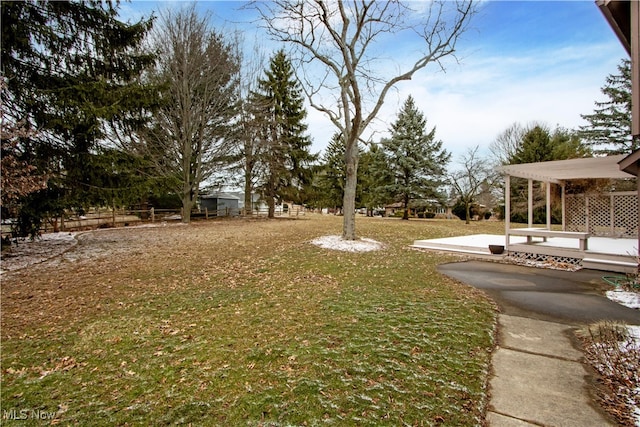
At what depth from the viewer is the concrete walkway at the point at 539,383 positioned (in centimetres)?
226

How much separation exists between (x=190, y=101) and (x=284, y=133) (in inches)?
302

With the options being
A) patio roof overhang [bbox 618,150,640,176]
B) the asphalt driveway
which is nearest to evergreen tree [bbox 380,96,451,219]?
the asphalt driveway

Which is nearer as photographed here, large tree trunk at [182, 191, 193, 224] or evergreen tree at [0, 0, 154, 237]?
evergreen tree at [0, 0, 154, 237]

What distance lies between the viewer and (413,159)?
21828 mm

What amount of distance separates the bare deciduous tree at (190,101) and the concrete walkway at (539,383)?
1620 centimetres

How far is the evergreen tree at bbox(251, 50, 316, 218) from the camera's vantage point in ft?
73.0

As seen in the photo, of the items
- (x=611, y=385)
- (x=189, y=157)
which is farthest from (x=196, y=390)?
(x=189, y=157)

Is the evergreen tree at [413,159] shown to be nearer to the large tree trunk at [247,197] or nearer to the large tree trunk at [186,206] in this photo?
the large tree trunk at [247,197]

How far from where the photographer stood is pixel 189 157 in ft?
57.3

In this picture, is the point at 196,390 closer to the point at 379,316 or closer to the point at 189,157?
→ the point at 379,316

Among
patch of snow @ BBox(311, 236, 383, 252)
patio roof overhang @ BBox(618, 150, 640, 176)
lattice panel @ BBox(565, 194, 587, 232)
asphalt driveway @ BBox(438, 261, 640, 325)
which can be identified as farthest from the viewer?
lattice panel @ BBox(565, 194, 587, 232)

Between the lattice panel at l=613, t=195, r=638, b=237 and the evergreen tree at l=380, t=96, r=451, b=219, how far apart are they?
1109cm

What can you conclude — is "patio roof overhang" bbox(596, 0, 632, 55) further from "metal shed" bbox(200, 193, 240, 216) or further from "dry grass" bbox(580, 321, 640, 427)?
"metal shed" bbox(200, 193, 240, 216)

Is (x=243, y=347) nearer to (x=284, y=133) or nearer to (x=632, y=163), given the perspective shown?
(x=632, y=163)
